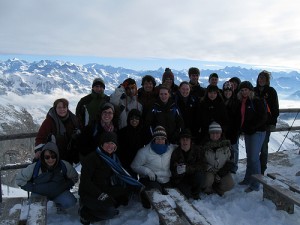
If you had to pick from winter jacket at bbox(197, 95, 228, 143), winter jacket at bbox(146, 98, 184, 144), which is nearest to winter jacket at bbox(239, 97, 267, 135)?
winter jacket at bbox(197, 95, 228, 143)

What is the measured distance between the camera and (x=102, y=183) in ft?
16.9

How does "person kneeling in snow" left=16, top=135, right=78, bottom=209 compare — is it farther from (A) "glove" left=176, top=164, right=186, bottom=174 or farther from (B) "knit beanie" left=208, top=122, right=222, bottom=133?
(B) "knit beanie" left=208, top=122, right=222, bottom=133

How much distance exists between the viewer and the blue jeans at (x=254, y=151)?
6488 millimetres

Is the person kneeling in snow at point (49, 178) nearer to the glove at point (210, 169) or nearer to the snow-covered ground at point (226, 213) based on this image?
the snow-covered ground at point (226, 213)

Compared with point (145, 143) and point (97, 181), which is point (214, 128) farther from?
point (97, 181)

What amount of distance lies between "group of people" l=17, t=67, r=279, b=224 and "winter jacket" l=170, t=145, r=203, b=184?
0.02 metres

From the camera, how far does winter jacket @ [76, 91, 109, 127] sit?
6422mm

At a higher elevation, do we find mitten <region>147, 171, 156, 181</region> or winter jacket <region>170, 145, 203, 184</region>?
winter jacket <region>170, 145, 203, 184</region>

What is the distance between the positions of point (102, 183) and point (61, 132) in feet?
4.42

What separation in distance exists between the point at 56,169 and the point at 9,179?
96929 mm

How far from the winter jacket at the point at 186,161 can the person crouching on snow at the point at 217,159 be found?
0.58ft

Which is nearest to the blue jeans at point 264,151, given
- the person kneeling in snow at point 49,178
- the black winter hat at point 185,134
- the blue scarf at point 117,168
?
the black winter hat at point 185,134

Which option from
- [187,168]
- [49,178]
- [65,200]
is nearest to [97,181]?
[65,200]

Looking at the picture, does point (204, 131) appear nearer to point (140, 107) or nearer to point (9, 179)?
point (140, 107)
